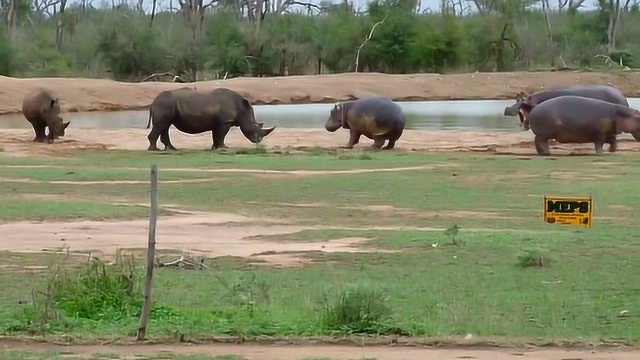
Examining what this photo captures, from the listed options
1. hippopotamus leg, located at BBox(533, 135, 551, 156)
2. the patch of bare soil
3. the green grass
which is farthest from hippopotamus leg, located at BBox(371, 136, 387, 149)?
the patch of bare soil

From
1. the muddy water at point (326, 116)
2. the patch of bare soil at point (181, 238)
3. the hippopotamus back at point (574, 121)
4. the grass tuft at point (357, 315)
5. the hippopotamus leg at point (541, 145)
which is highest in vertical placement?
the hippopotamus back at point (574, 121)

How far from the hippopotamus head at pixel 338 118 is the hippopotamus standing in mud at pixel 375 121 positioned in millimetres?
107

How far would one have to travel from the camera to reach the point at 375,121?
30.4 meters

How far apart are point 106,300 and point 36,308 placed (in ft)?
1.76

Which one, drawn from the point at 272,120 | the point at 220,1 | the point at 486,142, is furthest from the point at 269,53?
the point at 486,142

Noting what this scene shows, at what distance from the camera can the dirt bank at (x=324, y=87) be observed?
5078 cm

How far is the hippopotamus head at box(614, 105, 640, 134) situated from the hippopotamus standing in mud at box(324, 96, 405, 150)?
15.5ft

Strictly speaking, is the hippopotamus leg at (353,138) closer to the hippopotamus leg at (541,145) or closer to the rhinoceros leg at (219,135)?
the rhinoceros leg at (219,135)

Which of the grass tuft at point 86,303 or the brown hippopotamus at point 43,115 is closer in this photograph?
the grass tuft at point 86,303

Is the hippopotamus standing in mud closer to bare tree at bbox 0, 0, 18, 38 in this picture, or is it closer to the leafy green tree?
the leafy green tree

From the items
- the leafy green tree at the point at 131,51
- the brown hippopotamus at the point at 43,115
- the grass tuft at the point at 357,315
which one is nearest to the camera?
the grass tuft at the point at 357,315

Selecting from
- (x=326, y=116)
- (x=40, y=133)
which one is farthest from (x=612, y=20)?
(x=40, y=133)

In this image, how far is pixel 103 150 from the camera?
98.6 feet

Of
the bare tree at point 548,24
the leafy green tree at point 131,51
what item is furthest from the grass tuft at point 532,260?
the bare tree at point 548,24
